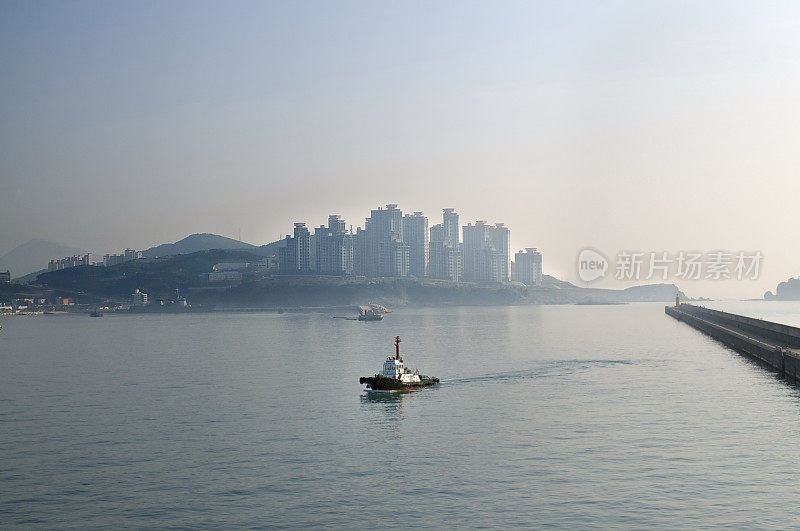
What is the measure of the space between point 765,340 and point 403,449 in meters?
64.0

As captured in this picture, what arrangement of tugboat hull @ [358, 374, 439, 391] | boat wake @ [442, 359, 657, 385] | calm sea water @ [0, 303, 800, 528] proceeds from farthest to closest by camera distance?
boat wake @ [442, 359, 657, 385] < tugboat hull @ [358, 374, 439, 391] < calm sea water @ [0, 303, 800, 528]

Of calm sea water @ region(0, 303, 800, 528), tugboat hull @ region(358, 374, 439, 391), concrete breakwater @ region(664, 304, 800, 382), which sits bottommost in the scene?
calm sea water @ region(0, 303, 800, 528)

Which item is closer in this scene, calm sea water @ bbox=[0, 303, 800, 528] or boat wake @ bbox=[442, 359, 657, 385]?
calm sea water @ bbox=[0, 303, 800, 528]

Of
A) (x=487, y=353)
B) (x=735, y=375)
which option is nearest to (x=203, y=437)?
(x=735, y=375)

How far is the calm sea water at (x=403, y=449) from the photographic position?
2672 cm

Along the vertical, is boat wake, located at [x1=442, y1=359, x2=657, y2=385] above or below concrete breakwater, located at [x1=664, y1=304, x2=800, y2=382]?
below

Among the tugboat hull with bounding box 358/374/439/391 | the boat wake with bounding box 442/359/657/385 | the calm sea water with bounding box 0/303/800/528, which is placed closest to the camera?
the calm sea water with bounding box 0/303/800/528

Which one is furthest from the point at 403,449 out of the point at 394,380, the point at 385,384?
the point at 394,380

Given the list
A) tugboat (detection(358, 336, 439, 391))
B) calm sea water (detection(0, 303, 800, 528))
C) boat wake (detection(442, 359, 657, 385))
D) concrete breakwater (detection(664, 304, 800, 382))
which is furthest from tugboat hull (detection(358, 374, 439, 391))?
concrete breakwater (detection(664, 304, 800, 382))

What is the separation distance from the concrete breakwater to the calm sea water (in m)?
2.68

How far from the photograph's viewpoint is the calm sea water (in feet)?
87.7

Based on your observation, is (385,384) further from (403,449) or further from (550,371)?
(550,371)

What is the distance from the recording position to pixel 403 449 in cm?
3650

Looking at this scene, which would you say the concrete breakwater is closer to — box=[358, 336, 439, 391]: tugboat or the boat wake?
the boat wake
